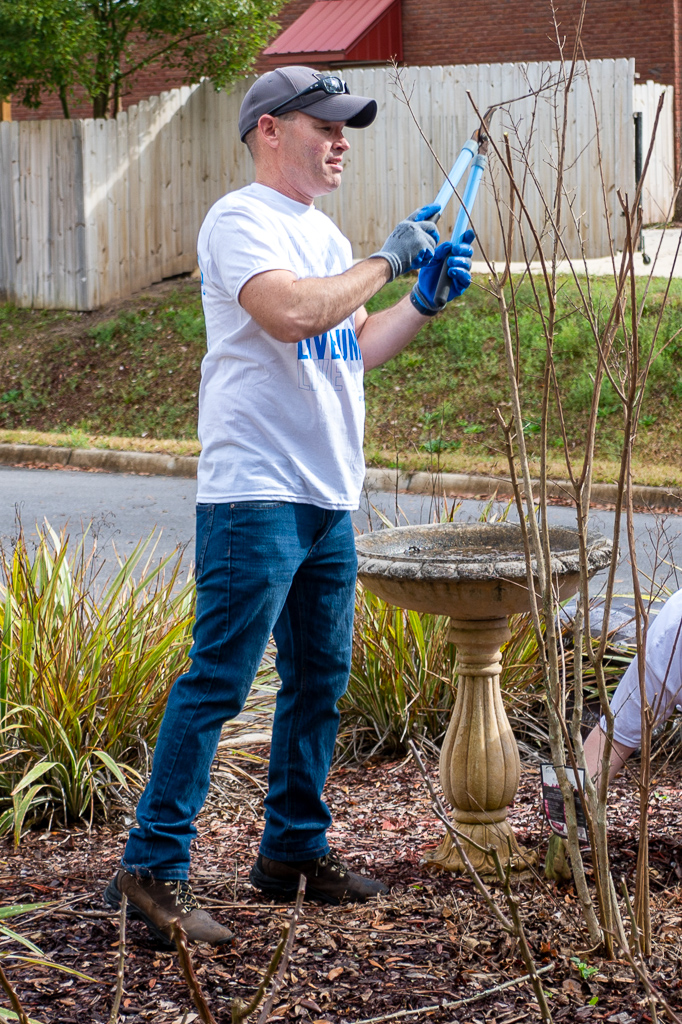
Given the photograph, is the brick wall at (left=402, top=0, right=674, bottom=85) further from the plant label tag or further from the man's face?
the plant label tag

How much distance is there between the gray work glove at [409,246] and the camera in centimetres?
280

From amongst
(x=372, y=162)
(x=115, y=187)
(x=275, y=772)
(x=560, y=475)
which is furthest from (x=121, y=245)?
(x=275, y=772)

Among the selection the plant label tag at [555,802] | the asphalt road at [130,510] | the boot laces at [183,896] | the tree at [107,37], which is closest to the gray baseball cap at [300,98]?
the plant label tag at [555,802]

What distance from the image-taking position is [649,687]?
2811mm

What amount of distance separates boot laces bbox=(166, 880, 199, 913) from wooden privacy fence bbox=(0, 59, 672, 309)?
10.5 metres

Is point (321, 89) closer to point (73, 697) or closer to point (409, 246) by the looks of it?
point (409, 246)

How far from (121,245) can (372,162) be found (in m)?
3.03

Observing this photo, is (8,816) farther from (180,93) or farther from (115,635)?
(180,93)

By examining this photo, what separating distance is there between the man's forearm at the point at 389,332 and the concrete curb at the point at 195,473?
486 cm

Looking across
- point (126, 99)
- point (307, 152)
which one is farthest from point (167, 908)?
point (126, 99)

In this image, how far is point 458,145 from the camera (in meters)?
13.1

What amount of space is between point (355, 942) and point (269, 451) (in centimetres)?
108

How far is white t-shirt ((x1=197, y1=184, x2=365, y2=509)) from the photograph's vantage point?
260cm

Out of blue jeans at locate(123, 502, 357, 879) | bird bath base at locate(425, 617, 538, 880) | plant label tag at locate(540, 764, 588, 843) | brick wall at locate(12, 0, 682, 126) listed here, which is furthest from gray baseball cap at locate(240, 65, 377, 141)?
brick wall at locate(12, 0, 682, 126)
